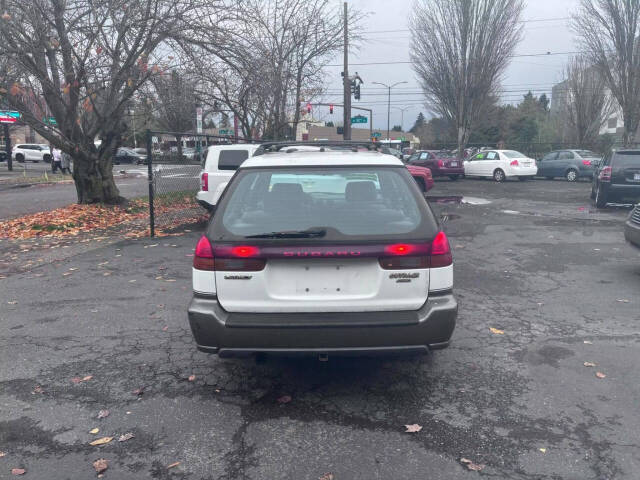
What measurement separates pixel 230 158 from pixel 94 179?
394cm

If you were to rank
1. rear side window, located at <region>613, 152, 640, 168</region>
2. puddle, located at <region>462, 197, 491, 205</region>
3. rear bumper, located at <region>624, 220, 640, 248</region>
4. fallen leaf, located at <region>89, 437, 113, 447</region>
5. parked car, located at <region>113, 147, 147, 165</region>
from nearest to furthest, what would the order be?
1. fallen leaf, located at <region>89, 437, 113, 447</region>
2. rear bumper, located at <region>624, 220, 640, 248</region>
3. rear side window, located at <region>613, 152, 640, 168</region>
4. puddle, located at <region>462, 197, 491, 205</region>
5. parked car, located at <region>113, 147, 147, 165</region>

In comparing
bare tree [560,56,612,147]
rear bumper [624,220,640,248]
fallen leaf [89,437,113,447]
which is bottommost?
fallen leaf [89,437,113,447]

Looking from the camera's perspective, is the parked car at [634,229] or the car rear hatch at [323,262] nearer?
the car rear hatch at [323,262]

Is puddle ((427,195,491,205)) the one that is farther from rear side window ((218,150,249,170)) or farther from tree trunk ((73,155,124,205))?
→ tree trunk ((73,155,124,205))

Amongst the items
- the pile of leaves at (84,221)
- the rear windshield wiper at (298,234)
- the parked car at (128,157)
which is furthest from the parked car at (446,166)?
the parked car at (128,157)

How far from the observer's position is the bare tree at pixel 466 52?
31.7 metres

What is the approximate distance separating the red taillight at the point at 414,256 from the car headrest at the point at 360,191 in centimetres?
54

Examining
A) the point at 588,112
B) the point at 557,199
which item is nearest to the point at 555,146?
the point at 588,112

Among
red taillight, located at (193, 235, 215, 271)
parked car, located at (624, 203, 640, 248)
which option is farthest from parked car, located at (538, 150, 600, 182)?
red taillight, located at (193, 235, 215, 271)

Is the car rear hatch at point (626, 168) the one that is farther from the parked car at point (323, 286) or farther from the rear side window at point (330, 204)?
the parked car at point (323, 286)

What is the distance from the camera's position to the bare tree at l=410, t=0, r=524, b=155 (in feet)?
104

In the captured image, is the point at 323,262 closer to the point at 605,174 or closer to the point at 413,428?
the point at 413,428

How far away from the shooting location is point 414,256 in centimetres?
351

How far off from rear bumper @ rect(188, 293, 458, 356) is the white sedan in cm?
2338
